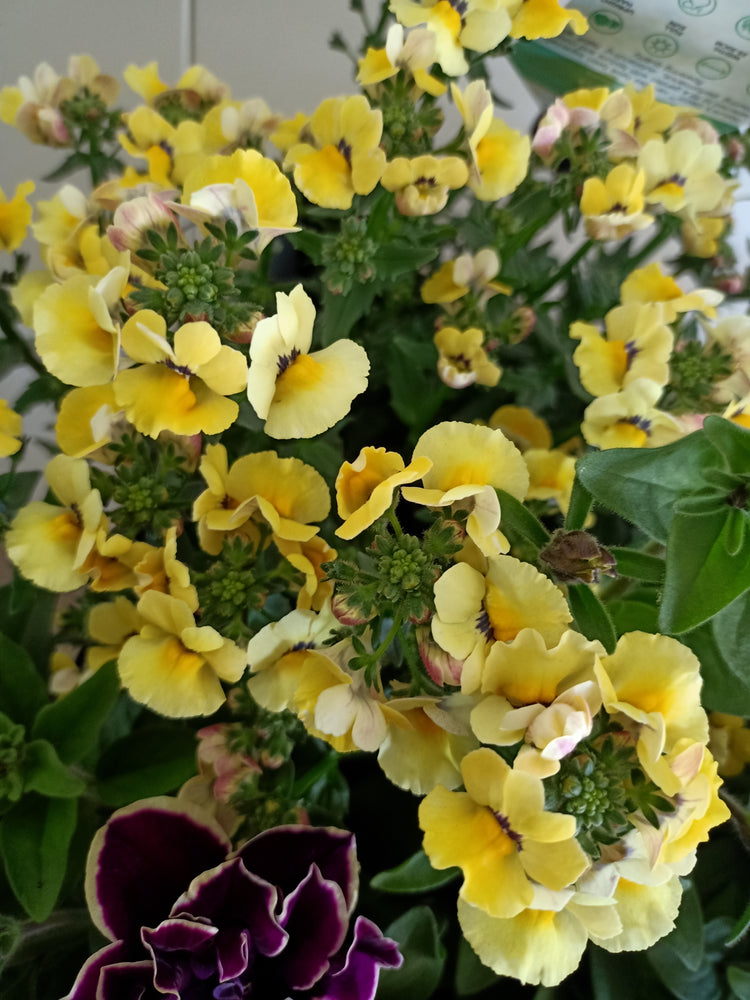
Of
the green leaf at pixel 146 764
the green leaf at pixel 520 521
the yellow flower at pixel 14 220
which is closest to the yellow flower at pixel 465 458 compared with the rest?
the green leaf at pixel 520 521

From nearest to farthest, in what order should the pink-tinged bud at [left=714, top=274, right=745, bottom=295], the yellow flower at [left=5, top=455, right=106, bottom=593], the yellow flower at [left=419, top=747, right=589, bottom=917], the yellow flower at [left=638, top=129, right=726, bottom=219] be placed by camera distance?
the yellow flower at [left=419, top=747, right=589, bottom=917] → the yellow flower at [left=5, top=455, right=106, bottom=593] → the yellow flower at [left=638, top=129, right=726, bottom=219] → the pink-tinged bud at [left=714, top=274, right=745, bottom=295]

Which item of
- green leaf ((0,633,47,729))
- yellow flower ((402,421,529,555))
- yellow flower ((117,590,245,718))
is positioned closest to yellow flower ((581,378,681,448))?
yellow flower ((402,421,529,555))

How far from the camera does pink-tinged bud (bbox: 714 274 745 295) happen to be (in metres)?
0.62

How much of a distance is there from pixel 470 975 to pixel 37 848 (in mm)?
234

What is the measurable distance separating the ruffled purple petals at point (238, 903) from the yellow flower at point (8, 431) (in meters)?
0.24

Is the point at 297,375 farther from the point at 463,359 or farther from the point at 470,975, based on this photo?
the point at 470,975

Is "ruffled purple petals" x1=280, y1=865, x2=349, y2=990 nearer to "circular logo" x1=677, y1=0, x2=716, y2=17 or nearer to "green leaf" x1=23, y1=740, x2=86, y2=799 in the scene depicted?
"green leaf" x1=23, y1=740, x2=86, y2=799

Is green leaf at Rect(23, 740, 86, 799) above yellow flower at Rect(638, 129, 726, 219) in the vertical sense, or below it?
below

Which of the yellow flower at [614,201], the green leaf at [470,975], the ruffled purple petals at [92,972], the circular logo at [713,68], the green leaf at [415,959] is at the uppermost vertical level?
the circular logo at [713,68]

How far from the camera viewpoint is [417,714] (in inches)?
13.7

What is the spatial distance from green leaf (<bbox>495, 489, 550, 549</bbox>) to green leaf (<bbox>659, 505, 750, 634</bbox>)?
0.18 feet

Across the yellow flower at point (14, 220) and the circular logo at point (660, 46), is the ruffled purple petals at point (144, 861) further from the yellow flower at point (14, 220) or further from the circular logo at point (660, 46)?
the circular logo at point (660, 46)

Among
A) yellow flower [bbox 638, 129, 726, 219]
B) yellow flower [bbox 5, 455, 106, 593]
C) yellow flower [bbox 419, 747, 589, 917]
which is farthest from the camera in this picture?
yellow flower [bbox 638, 129, 726, 219]

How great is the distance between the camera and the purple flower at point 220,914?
33 cm
